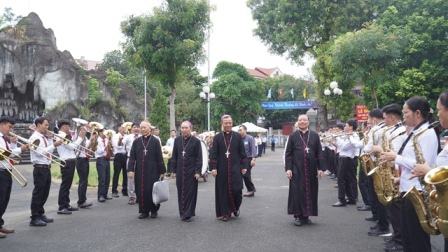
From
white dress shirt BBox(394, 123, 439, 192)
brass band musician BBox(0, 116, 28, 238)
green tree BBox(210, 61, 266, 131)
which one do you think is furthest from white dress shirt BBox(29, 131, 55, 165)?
green tree BBox(210, 61, 266, 131)

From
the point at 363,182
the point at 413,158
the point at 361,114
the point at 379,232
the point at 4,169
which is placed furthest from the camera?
the point at 361,114

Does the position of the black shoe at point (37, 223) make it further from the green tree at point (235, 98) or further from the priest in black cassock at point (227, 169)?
the green tree at point (235, 98)

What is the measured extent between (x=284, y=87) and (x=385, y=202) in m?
50.9

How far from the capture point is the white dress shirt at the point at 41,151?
7.62 meters

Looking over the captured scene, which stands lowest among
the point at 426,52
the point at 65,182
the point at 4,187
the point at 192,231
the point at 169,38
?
the point at 192,231

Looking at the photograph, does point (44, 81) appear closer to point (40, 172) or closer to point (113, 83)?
point (113, 83)

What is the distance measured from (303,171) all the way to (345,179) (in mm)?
2345

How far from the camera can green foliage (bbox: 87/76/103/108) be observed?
34.9 meters

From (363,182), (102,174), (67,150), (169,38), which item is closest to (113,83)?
(169,38)

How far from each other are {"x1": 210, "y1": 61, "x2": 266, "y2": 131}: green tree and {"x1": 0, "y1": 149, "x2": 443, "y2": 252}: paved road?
32450 mm

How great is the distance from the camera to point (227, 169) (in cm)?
844

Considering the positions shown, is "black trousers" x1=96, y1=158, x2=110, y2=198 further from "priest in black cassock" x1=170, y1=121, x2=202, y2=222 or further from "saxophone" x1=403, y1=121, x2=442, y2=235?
"saxophone" x1=403, y1=121, x2=442, y2=235

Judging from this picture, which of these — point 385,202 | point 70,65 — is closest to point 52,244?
point 385,202

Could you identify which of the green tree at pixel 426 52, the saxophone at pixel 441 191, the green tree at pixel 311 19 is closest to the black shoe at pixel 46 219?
the saxophone at pixel 441 191
